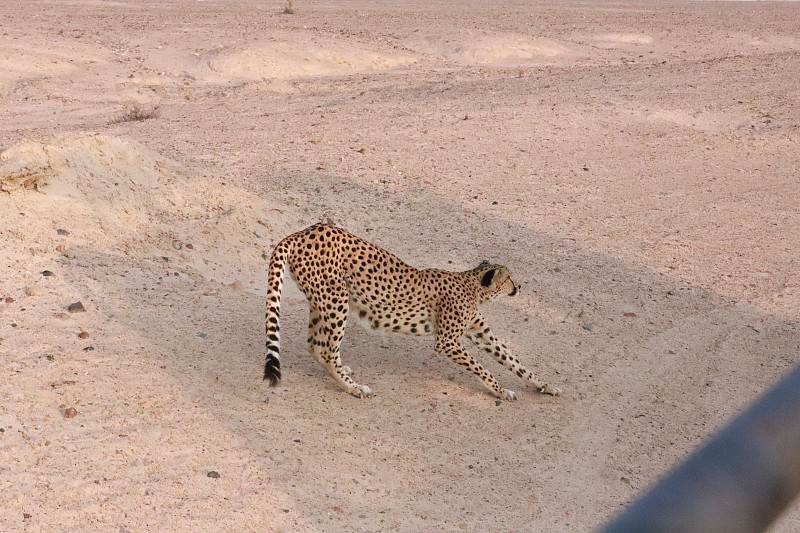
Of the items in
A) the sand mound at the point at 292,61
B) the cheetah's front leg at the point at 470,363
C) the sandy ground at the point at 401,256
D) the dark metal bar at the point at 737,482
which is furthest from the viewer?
the sand mound at the point at 292,61

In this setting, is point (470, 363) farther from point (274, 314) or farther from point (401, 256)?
point (401, 256)

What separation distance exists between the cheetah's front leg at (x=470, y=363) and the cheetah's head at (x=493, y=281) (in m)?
0.45

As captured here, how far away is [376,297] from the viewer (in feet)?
21.8

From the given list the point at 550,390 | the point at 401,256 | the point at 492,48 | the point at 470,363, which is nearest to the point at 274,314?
the point at 470,363

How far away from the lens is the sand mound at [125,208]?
8047mm

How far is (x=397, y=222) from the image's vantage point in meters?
10.1

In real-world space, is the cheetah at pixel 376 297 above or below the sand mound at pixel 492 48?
above

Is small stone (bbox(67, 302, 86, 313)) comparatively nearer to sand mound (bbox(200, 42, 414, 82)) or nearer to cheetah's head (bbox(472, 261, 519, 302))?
cheetah's head (bbox(472, 261, 519, 302))

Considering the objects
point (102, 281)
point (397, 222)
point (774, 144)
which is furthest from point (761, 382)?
point (774, 144)

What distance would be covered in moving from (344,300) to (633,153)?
774 cm

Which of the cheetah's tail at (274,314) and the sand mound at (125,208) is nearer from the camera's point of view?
the cheetah's tail at (274,314)

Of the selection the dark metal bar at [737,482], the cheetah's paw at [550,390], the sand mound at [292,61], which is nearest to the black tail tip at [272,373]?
the cheetah's paw at [550,390]

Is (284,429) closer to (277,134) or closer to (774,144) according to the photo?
(277,134)

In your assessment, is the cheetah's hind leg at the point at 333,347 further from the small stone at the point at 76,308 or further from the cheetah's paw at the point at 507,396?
the small stone at the point at 76,308
